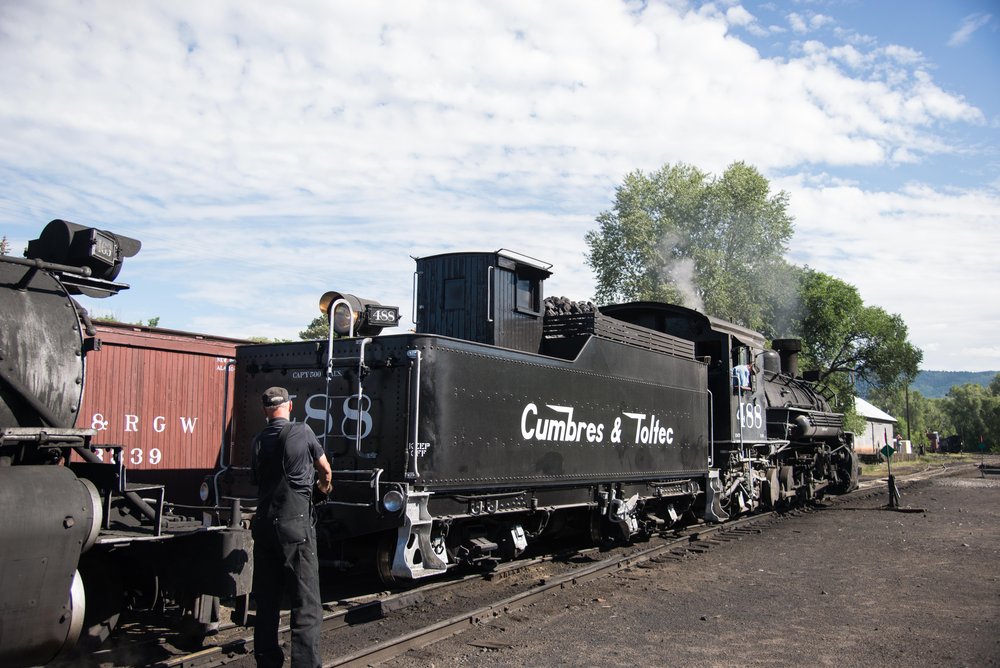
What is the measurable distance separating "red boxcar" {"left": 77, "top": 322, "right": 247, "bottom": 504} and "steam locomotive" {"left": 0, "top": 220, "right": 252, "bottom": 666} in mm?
3904

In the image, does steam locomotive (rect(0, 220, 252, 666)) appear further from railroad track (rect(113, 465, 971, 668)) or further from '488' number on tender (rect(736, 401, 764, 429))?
'488' number on tender (rect(736, 401, 764, 429))

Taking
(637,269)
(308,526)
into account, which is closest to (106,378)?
(308,526)

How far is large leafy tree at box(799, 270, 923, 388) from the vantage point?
145 feet

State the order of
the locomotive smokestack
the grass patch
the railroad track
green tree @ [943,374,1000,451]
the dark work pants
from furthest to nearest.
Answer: green tree @ [943,374,1000,451] → the grass patch → the locomotive smokestack → the railroad track → the dark work pants

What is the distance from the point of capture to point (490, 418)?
275 inches

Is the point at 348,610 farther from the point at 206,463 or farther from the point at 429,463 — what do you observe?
the point at 206,463

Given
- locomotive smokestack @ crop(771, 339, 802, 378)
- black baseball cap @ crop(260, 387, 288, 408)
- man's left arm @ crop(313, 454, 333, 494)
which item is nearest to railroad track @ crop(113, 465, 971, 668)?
man's left arm @ crop(313, 454, 333, 494)

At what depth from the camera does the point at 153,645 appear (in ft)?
17.0

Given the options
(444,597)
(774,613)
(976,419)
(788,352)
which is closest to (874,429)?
(976,419)

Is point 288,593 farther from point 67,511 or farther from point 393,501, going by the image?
point 393,501

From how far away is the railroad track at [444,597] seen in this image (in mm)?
4988

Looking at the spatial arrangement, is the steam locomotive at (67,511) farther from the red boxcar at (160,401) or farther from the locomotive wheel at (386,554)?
the red boxcar at (160,401)

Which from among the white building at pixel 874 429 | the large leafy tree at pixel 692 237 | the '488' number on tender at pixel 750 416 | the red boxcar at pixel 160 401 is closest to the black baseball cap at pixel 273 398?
the red boxcar at pixel 160 401

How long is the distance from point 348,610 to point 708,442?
23.0 ft
